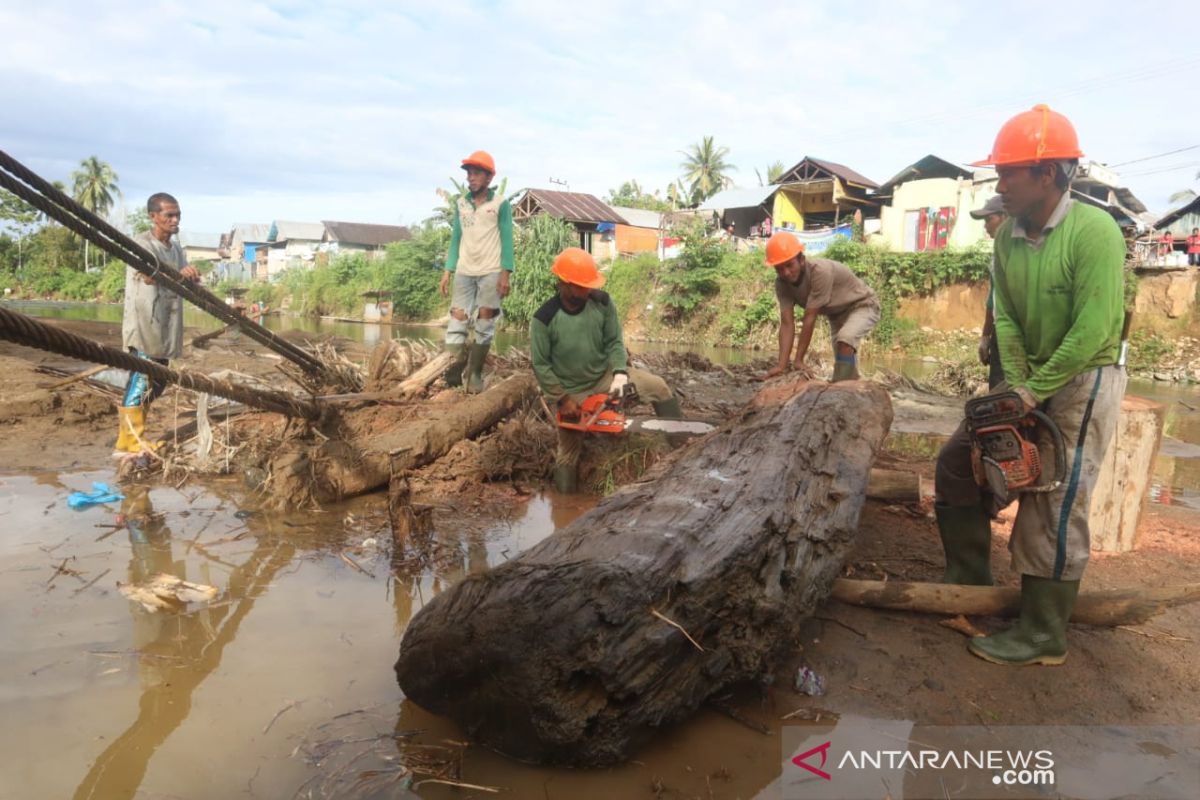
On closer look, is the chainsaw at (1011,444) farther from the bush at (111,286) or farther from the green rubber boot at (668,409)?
the bush at (111,286)

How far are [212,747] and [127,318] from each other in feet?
13.6

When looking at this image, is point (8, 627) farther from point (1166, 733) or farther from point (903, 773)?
point (1166, 733)

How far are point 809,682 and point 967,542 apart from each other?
1163mm

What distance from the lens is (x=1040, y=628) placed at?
2.79 metres

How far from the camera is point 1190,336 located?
19109 mm

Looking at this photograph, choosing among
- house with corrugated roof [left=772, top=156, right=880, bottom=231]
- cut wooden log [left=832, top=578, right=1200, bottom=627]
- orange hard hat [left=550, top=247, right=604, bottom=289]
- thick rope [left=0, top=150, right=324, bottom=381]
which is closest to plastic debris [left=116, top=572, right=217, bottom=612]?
thick rope [left=0, top=150, right=324, bottom=381]

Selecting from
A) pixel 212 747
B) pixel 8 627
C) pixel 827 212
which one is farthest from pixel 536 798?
pixel 827 212

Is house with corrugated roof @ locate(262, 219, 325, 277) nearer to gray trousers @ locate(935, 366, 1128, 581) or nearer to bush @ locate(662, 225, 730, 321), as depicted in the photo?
bush @ locate(662, 225, 730, 321)

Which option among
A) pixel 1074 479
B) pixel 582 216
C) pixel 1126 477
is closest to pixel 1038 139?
pixel 1074 479

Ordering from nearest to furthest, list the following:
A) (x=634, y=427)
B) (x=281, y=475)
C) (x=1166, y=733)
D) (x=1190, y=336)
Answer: (x=1166, y=733)
(x=281, y=475)
(x=634, y=427)
(x=1190, y=336)

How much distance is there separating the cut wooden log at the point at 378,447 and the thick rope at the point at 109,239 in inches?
40.2

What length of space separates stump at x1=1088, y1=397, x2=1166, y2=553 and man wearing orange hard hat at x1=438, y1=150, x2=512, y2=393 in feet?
15.6

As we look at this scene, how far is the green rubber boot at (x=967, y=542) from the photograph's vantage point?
3.24m

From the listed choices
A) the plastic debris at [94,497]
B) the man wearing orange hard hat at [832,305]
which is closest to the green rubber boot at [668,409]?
the man wearing orange hard hat at [832,305]
